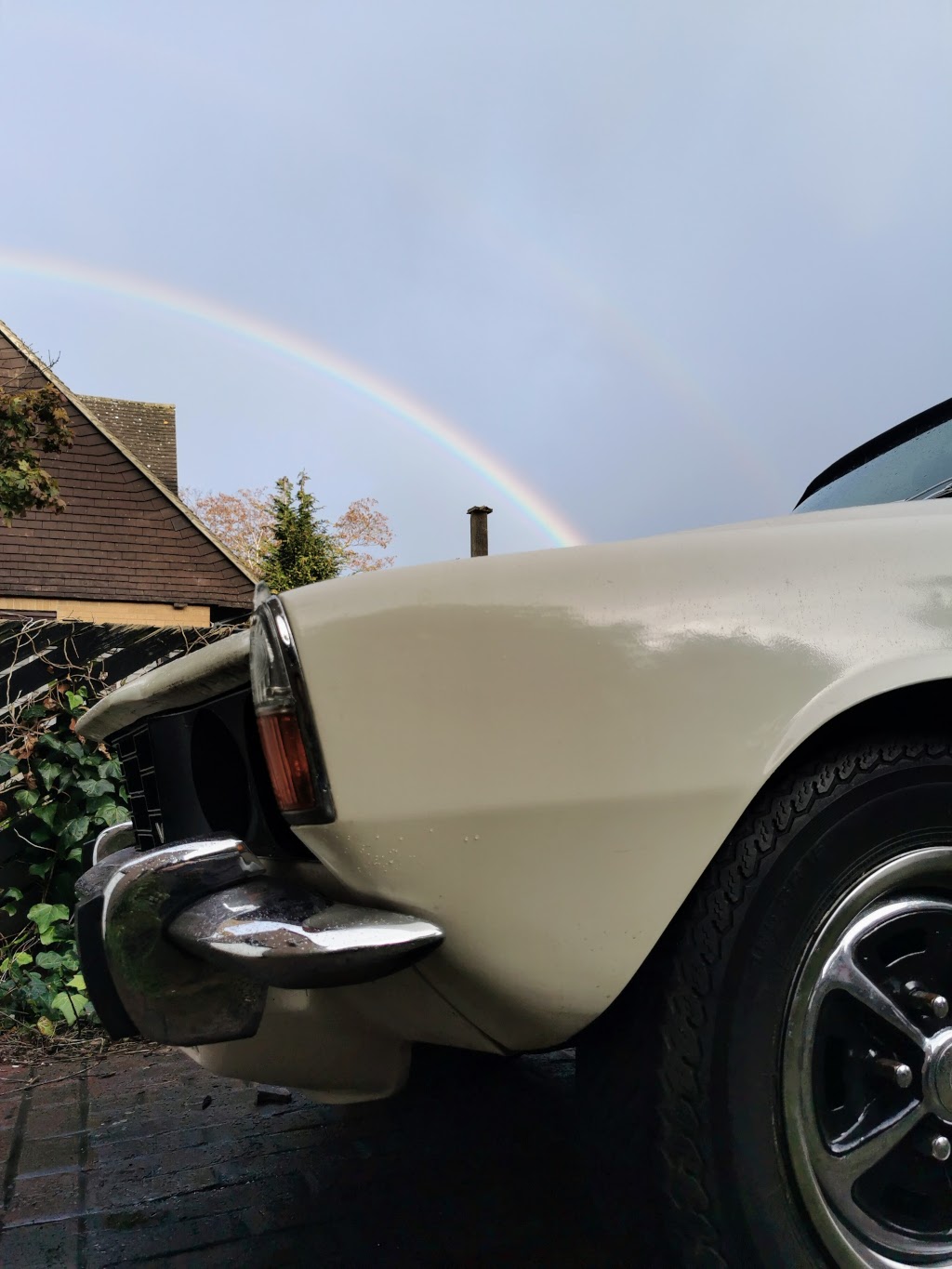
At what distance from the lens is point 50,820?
3.39m

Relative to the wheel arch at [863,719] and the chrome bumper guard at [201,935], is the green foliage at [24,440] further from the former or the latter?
the wheel arch at [863,719]

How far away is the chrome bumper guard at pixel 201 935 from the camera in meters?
1.10

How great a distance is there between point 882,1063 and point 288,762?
98cm

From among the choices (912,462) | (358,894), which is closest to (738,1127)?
(358,894)

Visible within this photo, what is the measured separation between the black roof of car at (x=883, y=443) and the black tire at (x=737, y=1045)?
4.66 ft

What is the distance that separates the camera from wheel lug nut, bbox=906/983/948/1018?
134 centimetres

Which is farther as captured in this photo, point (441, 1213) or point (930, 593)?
point (441, 1213)

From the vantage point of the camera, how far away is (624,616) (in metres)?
1.17

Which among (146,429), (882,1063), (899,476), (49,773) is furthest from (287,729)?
(146,429)

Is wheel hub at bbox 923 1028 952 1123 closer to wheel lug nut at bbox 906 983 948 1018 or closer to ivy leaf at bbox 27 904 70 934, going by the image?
wheel lug nut at bbox 906 983 948 1018

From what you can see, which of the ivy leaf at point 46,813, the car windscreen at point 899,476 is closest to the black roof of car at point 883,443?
the car windscreen at point 899,476

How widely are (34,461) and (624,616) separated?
7.76 m

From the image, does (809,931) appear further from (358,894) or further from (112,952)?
(112,952)

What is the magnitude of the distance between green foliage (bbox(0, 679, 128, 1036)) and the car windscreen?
275 centimetres
